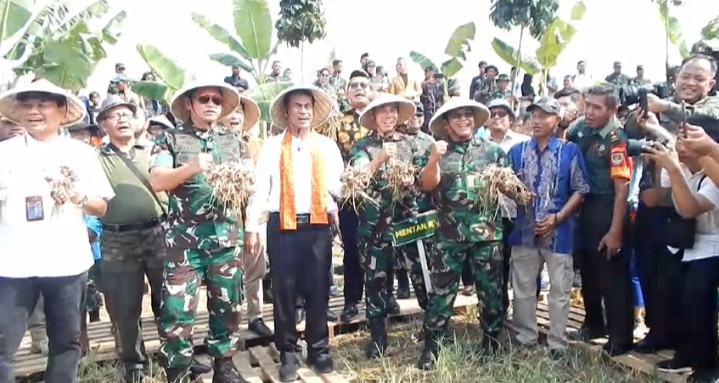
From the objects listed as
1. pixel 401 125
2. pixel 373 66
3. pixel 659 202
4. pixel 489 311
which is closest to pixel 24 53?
pixel 373 66

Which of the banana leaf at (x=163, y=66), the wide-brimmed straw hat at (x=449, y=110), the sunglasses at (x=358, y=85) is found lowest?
the wide-brimmed straw hat at (x=449, y=110)

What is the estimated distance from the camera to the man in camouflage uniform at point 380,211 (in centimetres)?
477

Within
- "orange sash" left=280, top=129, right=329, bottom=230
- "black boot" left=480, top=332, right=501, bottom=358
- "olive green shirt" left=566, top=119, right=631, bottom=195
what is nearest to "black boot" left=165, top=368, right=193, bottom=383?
"orange sash" left=280, top=129, right=329, bottom=230

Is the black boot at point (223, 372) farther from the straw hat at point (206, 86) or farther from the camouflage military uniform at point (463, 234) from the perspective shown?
the straw hat at point (206, 86)

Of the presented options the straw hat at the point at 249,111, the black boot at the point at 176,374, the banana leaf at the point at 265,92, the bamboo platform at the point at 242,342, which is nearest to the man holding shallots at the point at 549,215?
the bamboo platform at the point at 242,342

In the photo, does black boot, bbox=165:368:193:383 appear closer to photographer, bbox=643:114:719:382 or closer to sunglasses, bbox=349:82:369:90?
sunglasses, bbox=349:82:369:90

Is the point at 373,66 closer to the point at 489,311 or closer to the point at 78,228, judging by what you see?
the point at 489,311

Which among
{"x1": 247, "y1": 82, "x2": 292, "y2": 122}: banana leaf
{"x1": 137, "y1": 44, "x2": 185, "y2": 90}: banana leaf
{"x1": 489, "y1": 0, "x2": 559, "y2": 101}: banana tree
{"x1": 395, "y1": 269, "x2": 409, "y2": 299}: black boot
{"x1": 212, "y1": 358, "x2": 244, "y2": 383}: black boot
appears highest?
{"x1": 489, "y1": 0, "x2": 559, "y2": 101}: banana tree

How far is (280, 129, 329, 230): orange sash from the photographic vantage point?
436 centimetres

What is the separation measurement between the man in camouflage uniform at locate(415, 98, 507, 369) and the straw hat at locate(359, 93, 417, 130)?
0.36 metres

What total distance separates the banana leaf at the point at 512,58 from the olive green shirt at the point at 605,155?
Result: 8.83 meters

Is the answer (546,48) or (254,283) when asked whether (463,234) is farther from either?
(546,48)

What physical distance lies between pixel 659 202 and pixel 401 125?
1990 millimetres

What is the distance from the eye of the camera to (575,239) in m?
4.70
